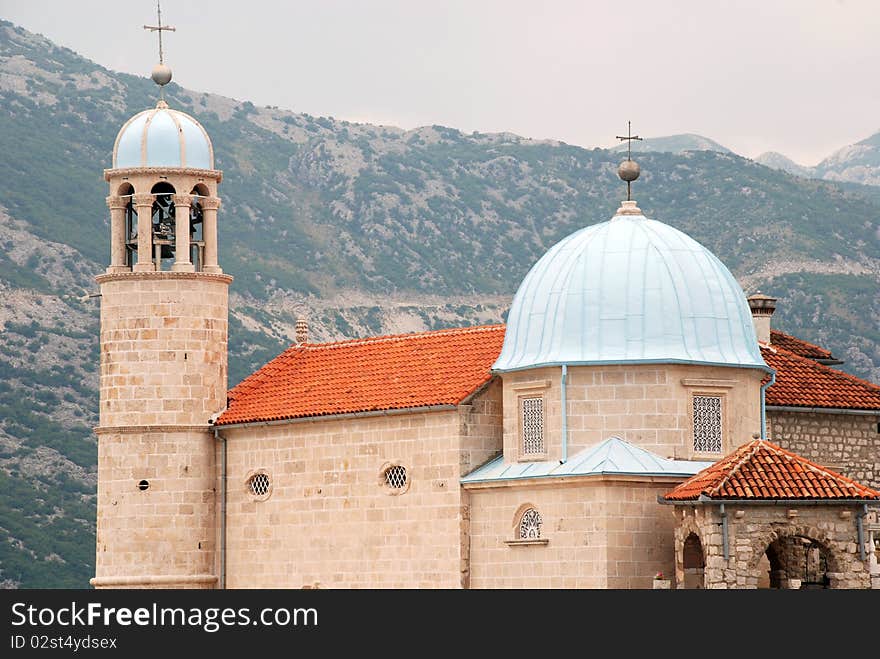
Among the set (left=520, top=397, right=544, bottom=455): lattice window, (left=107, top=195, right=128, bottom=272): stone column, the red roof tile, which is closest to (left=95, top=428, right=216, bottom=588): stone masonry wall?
the red roof tile

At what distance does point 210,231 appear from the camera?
54.5 meters

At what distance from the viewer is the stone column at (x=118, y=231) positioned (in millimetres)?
54344

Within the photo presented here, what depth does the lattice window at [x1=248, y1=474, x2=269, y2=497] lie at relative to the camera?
174 feet

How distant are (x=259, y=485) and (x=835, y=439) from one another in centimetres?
1366

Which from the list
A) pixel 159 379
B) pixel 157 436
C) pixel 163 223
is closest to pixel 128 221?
pixel 163 223

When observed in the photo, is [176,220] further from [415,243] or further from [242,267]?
[415,243]

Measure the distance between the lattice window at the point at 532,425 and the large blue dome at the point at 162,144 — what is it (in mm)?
11788

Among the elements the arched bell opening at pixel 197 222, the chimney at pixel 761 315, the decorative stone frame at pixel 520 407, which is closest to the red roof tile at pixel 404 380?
the chimney at pixel 761 315

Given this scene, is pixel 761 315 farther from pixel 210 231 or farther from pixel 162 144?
pixel 162 144

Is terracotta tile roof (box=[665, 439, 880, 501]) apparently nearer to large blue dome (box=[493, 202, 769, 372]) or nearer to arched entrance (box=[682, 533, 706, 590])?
arched entrance (box=[682, 533, 706, 590])

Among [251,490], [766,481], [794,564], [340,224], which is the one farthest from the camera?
[340,224]

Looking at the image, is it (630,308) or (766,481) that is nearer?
(766,481)
